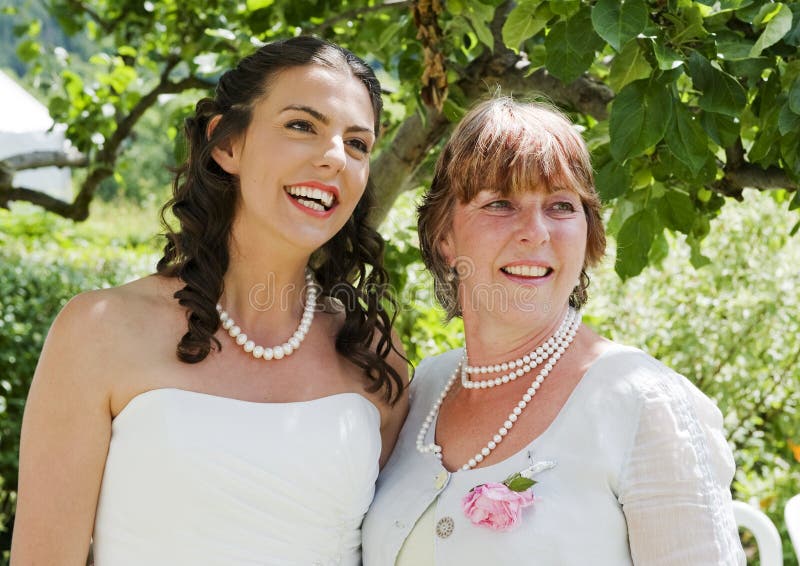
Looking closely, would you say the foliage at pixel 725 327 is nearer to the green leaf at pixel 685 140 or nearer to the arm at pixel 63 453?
the green leaf at pixel 685 140

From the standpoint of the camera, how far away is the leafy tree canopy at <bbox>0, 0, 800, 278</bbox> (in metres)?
2.20

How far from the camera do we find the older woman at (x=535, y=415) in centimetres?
203

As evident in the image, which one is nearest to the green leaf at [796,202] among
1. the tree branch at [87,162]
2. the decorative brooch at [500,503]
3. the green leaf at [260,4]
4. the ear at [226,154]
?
the decorative brooch at [500,503]

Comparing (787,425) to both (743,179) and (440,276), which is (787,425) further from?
(440,276)

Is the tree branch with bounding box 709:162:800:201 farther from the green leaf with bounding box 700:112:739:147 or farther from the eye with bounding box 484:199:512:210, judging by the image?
the eye with bounding box 484:199:512:210

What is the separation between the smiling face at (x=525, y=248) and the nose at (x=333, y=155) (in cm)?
34

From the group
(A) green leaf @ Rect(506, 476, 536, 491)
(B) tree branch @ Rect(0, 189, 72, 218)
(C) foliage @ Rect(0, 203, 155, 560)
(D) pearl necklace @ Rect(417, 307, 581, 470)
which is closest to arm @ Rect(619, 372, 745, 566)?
(A) green leaf @ Rect(506, 476, 536, 491)

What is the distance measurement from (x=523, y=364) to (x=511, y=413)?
14 cm

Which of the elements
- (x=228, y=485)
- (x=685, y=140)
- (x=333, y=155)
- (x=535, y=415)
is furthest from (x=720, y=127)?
(x=228, y=485)

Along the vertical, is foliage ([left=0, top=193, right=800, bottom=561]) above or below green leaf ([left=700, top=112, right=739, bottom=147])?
below

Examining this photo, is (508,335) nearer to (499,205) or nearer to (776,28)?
(499,205)

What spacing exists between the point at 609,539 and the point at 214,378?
1037 mm

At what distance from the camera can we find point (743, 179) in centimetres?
274

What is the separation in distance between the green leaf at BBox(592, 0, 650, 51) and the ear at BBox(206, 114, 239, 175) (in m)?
1.02
